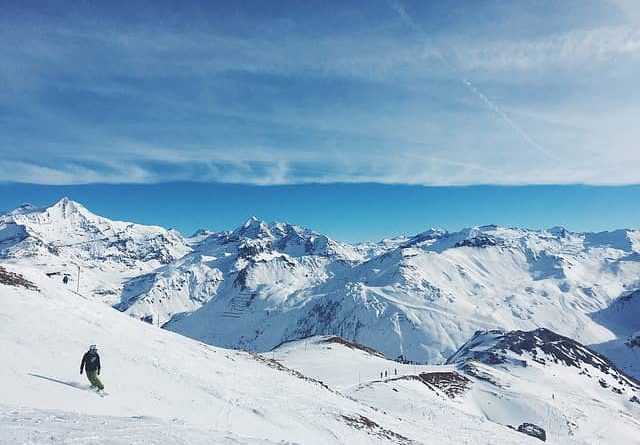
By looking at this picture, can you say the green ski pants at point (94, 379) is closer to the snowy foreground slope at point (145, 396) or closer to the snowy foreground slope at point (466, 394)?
the snowy foreground slope at point (145, 396)

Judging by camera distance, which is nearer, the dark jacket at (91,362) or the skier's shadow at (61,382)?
the skier's shadow at (61,382)

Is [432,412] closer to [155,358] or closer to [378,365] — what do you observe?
[155,358]

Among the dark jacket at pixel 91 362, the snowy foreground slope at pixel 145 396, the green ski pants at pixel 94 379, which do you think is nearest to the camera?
the snowy foreground slope at pixel 145 396

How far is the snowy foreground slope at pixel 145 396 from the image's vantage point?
16.9 metres

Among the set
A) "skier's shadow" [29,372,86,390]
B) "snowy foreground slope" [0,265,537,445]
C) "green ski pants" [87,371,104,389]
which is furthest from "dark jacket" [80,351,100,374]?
"snowy foreground slope" [0,265,537,445]

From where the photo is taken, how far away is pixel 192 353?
3950cm

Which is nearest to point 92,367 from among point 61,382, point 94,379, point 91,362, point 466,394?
point 91,362

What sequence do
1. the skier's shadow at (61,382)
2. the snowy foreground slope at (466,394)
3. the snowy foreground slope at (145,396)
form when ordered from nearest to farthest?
the snowy foreground slope at (145,396), the skier's shadow at (61,382), the snowy foreground slope at (466,394)

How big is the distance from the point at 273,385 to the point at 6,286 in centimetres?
2054

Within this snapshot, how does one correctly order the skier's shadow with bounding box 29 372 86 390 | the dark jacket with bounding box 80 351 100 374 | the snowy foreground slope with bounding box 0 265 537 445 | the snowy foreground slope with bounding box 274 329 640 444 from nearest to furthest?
the snowy foreground slope with bounding box 0 265 537 445
the skier's shadow with bounding box 29 372 86 390
the dark jacket with bounding box 80 351 100 374
the snowy foreground slope with bounding box 274 329 640 444

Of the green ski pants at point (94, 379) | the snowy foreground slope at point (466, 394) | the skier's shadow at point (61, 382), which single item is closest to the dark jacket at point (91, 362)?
the green ski pants at point (94, 379)

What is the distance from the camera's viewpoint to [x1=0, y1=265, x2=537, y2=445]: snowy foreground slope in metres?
16.9

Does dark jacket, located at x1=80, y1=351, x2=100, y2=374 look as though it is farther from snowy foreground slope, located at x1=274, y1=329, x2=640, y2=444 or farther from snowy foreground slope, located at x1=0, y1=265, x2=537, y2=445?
snowy foreground slope, located at x1=274, y1=329, x2=640, y2=444

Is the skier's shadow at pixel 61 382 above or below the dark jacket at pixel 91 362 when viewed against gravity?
below
